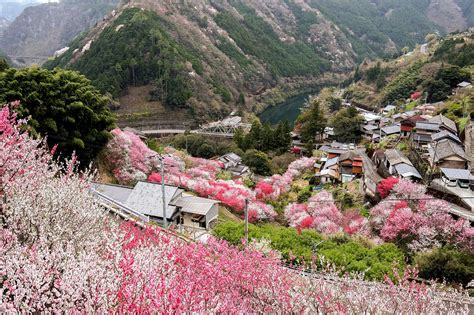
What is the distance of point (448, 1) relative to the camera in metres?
200

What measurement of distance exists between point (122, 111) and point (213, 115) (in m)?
16.5

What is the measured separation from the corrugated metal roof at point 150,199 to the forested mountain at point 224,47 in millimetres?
50920

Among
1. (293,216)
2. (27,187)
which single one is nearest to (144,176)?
(293,216)

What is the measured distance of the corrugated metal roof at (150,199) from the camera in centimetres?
1653

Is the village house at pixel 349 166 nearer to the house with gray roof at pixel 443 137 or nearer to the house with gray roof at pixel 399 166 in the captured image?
the house with gray roof at pixel 399 166

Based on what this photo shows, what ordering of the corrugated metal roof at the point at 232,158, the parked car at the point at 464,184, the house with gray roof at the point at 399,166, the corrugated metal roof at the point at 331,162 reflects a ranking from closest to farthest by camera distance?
the parked car at the point at 464,184 → the house with gray roof at the point at 399,166 → the corrugated metal roof at the point at 331,162 → the corrugated metal roof at the point at 232,158

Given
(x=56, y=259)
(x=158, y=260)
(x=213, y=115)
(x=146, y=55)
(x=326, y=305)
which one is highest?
(x=56, y=259)

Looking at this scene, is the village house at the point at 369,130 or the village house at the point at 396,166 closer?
the village house at the point at 396,166

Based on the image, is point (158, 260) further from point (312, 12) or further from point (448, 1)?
point (448, 1)

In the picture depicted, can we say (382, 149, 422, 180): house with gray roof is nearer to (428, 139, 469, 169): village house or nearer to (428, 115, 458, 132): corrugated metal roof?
(428, 139, 469, 169): village house

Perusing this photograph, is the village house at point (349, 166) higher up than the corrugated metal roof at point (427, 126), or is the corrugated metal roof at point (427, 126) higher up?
the corrugated metal roof at point (427, 126)

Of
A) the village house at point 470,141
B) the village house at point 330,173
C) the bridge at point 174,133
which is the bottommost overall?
the bridge at point 174,133

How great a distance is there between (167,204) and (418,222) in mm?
11376

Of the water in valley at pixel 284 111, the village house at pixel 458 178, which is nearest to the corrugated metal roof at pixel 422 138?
the village house at pixel 458 178
